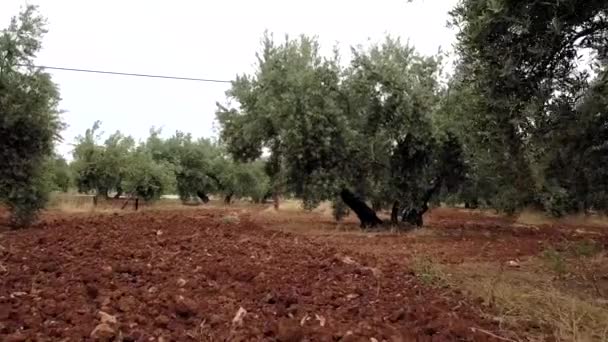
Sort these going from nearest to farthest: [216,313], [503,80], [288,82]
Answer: [216,313]
[503,80]
[288,82]

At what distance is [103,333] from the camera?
441cm

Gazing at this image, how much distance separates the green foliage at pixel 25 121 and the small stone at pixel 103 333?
13437 mm

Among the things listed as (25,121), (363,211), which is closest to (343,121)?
(363,211)

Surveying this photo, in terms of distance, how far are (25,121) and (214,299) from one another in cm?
1292

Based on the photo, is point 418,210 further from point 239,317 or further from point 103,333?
point 103,333

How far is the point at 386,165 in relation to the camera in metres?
22.3

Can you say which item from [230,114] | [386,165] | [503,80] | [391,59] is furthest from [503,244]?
[230,114]

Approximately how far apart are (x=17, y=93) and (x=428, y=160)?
14086mm

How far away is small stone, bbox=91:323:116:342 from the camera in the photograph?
4.37 m

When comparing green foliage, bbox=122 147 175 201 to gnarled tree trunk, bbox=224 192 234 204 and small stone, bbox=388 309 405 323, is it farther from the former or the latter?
small stone, bbox=388 309 405 323

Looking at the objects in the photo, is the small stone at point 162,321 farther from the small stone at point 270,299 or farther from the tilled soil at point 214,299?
the small stone at point 270,299

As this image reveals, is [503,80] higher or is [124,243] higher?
[503,80]

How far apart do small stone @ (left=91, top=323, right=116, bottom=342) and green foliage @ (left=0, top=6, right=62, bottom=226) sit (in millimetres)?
13437

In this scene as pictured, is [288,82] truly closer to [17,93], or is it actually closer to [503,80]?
[17,93]
